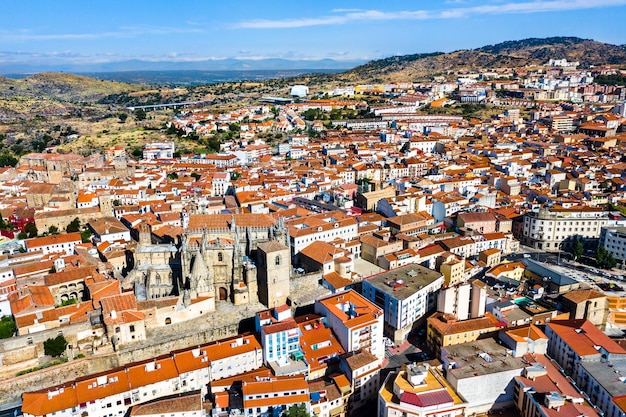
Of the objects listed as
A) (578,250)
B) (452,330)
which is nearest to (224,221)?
(452,330)

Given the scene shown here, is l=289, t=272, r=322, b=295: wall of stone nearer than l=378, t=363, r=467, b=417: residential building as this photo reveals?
No

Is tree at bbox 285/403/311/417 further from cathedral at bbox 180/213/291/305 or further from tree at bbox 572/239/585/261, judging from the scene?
tree at bbox 572/239/585/261

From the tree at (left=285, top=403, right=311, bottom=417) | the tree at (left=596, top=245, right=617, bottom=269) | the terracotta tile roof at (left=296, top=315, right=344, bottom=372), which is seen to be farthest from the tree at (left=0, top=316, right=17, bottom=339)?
the tree at (left=596, top=245, right=617, bottom=269)

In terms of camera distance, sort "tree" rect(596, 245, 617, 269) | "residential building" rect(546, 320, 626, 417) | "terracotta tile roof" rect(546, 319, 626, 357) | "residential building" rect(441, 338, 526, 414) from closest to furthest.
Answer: "residential building" rect(546, 320, 626, 417) → "residential building" rect(441, 338, 526, 414) → "terracotta tile roof" rect(546, 319, 626, 357) → "tree" rect(596, 245, 617, 269)

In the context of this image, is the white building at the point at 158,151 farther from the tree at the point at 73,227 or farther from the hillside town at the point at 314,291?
the tree at the point at 73,227

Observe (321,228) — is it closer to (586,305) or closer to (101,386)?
(586,305)

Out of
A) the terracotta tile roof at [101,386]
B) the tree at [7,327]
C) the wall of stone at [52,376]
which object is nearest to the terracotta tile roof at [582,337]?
the terracotta tile roof at [101,386]
